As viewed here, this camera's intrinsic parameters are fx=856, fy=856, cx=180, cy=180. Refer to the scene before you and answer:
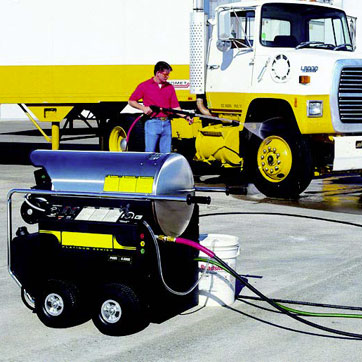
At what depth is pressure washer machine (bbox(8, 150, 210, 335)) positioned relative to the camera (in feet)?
A: 19.2

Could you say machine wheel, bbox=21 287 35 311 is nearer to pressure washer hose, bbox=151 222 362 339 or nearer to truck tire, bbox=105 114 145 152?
pressure washer hose, bbox=151 222 362 339

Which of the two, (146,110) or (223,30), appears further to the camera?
(223,30)

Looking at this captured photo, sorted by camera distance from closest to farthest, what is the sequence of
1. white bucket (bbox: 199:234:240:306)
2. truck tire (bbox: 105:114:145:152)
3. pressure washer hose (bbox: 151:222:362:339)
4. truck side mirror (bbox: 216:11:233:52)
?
pressure washer hose (bbox: 151:222:362:339)
white bucket (bbox: 199:234:240:306)
truck side mirror (bbox: 216:11:233:52)
truck tire (bbox: 105:114:145:152)

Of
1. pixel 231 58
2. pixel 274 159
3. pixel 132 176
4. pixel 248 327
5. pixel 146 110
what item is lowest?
pixel 248 327

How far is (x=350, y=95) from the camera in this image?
12320 millimetres

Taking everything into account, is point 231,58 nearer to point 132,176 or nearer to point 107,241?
point 132,176

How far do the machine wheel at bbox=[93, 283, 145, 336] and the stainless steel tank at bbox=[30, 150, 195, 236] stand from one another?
568mm

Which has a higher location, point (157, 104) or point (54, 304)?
point (157, 104)

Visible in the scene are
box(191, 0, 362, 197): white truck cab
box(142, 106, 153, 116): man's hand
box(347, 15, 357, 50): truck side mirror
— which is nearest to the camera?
box(142, 106, 153, 116): man's hand

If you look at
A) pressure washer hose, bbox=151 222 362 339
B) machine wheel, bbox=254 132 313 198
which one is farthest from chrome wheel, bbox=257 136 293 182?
pressure washer hose, bbox=151 222 362 339

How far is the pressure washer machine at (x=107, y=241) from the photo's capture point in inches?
231

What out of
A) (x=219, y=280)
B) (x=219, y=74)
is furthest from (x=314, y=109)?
(x=219, y=280)

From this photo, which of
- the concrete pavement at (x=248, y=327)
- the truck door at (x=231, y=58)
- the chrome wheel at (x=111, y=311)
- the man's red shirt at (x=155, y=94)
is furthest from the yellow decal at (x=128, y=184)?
the truck door at (x=231, y=58)

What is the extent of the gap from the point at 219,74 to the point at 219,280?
766 centimetres
